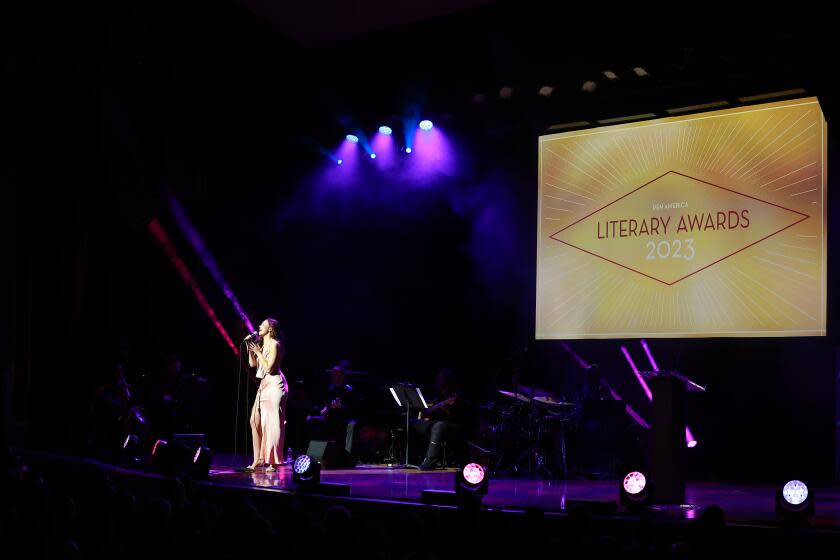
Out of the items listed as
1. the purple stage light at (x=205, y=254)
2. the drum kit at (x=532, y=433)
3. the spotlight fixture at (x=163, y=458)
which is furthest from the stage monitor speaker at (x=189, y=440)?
the drum kit at (x=532, y=433)

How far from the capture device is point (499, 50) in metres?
8.40

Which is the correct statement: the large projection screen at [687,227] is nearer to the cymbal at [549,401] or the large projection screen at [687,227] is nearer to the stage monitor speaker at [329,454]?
the cymbal at [549,401]

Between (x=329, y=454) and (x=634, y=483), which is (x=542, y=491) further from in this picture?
(x=329, y=454)

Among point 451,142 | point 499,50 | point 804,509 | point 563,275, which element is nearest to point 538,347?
point 563,275

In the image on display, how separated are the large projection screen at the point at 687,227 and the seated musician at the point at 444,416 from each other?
1.13 metres

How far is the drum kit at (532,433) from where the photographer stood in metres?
9.32

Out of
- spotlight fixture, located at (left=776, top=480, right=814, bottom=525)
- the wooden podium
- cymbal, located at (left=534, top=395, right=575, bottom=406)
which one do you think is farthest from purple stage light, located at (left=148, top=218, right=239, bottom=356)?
spotlight fixture, located at (left=776, top=480, right=814, bottom=525)

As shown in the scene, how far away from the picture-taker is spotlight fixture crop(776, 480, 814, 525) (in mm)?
5078

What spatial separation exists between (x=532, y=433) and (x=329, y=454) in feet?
7.04

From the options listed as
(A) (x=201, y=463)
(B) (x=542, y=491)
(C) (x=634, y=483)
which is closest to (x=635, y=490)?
(C) (x=634, y=483)

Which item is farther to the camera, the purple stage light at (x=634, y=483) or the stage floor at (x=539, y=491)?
the stage floor at (x=539, y=491)

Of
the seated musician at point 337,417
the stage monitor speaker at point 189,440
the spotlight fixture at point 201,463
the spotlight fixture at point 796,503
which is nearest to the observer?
the spotlight fixture at point 796,503

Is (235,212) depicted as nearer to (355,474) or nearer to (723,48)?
(355,474)

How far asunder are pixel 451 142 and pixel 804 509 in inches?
269
